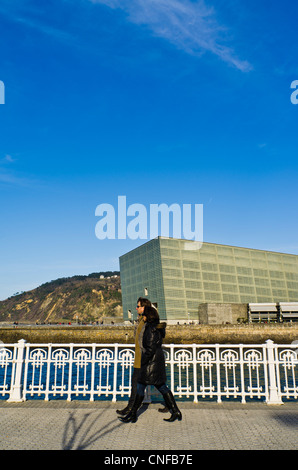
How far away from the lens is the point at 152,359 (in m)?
5.71

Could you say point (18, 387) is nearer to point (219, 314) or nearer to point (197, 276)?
point (219, 314)

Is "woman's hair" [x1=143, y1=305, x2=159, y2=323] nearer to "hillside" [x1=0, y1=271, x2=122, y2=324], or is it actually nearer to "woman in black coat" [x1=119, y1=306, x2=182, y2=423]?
"woman in black coat" [x1=119, y1=306, x2=182, y2=423]

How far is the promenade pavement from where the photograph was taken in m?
4.71

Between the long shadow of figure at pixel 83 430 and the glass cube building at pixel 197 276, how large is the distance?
2459 inches

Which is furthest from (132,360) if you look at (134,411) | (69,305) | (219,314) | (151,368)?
(69,305)

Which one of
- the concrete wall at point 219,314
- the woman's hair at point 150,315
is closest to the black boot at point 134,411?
the woman's hair at point 150,315

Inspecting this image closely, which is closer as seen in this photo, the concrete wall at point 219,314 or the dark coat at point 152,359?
the dark coat at point 152,359

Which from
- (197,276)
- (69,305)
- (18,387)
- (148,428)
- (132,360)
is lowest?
(148,428)

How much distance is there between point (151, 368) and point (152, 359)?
0.46 feet

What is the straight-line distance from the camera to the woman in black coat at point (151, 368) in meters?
5.66

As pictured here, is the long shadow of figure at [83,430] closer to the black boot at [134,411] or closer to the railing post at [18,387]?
the black boot at [134,411]

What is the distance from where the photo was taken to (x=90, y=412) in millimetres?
6379

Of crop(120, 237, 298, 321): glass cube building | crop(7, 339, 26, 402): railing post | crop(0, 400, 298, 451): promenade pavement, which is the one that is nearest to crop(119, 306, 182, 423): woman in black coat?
crop(0, 400, 298, 451): promenade pavement
